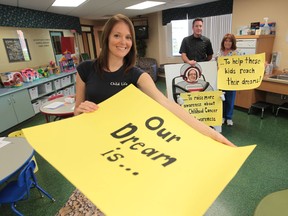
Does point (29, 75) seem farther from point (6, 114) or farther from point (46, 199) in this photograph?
point (46, 199)

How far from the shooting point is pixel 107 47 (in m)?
1.06

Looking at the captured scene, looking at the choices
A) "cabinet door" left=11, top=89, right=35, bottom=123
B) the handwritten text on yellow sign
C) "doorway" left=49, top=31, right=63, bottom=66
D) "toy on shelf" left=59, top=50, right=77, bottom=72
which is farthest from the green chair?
"doorway" left=49, top=31, right=63, bottom=66

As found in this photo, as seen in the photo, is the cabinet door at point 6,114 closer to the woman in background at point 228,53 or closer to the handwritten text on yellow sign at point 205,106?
the handwritten text on yellow sign at point 205,106

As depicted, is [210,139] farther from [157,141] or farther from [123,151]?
[123,151]

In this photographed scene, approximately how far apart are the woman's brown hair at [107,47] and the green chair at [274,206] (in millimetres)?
1024

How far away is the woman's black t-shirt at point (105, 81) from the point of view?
102 cm

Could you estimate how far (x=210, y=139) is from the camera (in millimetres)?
645

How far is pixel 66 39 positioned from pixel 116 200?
651 cm

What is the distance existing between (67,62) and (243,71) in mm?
5329

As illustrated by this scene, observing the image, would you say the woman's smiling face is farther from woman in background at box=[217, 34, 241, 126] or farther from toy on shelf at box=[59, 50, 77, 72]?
toy on shelf at box=[59, 50, 77, 72]

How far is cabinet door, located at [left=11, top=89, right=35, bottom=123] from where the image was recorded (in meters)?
3.69

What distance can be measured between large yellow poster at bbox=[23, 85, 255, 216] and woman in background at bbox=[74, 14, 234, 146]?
31cm

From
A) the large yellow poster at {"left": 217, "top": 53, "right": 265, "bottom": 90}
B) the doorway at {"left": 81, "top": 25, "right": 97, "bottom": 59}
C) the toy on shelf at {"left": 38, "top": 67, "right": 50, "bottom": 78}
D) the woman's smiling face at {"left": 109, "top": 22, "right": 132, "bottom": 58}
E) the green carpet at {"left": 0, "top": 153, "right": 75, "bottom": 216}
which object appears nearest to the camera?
the woman's smiling face at {"left": 109, "top": 22, "right": 132, "bottom": 58}

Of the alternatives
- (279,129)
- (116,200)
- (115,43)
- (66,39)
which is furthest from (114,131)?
(66,39)
